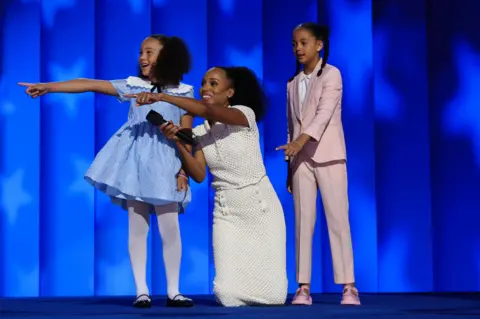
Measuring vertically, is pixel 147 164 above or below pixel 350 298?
above

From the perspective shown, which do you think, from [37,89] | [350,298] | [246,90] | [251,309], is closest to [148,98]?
[37,89]

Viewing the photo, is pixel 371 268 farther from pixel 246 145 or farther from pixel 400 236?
pixel 246 145

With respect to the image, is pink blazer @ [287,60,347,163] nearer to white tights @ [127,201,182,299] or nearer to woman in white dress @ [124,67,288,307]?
woman in white dress @ [124,67,288,307]

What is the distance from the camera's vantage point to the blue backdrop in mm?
4258

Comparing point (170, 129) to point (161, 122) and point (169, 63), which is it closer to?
point (161, 122)

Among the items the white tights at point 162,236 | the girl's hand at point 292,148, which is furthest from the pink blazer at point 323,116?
the white tights at point 162,236

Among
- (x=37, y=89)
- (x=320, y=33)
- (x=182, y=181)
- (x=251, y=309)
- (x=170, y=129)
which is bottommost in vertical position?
(x=251, y=309)

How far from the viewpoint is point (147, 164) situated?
3221 millimetres

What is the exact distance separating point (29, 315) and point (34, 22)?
1718mm

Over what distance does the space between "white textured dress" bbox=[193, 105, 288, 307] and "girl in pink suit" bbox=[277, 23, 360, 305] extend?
0.30 ft

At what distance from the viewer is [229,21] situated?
443cm

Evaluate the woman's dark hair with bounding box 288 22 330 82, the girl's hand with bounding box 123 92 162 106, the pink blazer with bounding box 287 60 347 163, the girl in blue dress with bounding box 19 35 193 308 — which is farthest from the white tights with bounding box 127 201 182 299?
the woman's dark hair with bounding box 288 22 330 82

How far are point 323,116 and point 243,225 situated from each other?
472 mm

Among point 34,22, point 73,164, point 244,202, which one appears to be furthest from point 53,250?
point 244,202
